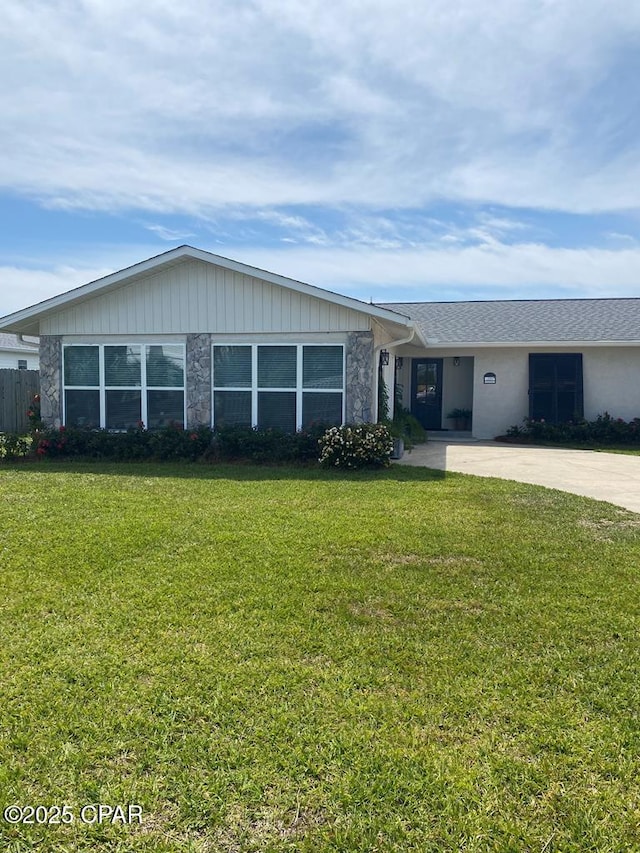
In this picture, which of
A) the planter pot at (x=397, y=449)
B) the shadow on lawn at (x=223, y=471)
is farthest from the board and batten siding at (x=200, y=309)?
the shadow on lawn at (x=223, y=471)

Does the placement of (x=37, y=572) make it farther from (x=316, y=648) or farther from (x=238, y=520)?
(x=316, y=648)

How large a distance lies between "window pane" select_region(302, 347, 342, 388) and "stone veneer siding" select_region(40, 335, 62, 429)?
4.99 meters

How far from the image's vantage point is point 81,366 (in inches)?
452

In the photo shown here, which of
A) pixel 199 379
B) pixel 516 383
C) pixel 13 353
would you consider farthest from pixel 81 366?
pixel 13 353

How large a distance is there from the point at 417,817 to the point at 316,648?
135 cm

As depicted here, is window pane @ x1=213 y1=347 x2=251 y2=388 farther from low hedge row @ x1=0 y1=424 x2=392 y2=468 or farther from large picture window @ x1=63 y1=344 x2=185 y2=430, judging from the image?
low hedge row @ x1=0 y1=424 x2=392 y2=468

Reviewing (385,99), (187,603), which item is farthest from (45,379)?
(187,603)

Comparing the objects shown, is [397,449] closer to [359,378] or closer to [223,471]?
[359,378]

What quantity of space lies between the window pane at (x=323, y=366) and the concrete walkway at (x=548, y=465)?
6.75 feet

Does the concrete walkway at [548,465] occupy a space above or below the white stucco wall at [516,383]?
below

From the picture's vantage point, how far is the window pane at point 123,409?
37.1 ft

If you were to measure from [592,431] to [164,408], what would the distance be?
10.1 metres

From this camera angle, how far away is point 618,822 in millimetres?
2154

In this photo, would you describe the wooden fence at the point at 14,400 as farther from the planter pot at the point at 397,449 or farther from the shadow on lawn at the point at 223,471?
the planter pot at the point at 397,449
